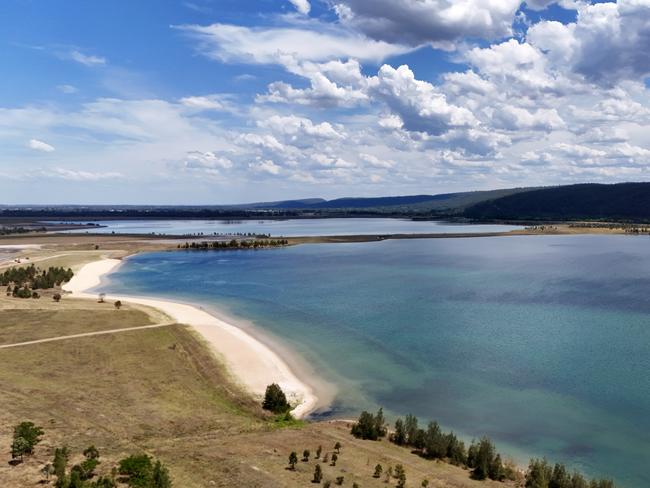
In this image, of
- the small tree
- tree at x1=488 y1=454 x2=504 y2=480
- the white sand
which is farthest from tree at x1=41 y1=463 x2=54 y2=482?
tree at x1=488 y1=454 x2=504 y2=480

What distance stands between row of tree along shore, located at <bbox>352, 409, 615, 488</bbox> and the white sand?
5457mm

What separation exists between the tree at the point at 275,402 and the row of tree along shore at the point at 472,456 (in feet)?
15.4

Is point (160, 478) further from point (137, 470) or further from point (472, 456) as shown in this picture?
point (472, 456)

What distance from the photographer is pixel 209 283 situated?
87.6 meters

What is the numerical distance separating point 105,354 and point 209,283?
4590 centimetres

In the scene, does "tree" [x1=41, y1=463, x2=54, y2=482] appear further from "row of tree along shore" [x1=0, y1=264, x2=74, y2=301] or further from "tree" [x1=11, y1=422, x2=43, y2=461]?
"row of tree along shore" [x1=0, y1=264, x2=74, y2=301]

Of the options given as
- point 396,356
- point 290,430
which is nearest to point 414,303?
point 396,356

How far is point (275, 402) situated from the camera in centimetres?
3259

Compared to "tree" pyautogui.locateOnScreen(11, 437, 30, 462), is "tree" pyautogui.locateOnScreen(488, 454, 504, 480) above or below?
below

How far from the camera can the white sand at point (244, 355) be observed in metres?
36.1

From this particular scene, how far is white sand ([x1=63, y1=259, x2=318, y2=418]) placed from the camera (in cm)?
3612

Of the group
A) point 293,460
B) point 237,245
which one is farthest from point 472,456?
point 237,245

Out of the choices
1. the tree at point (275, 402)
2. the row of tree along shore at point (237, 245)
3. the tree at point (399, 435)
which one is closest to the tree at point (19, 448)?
the tree at point (275, 402)

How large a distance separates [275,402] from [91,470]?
1247 centimetres
